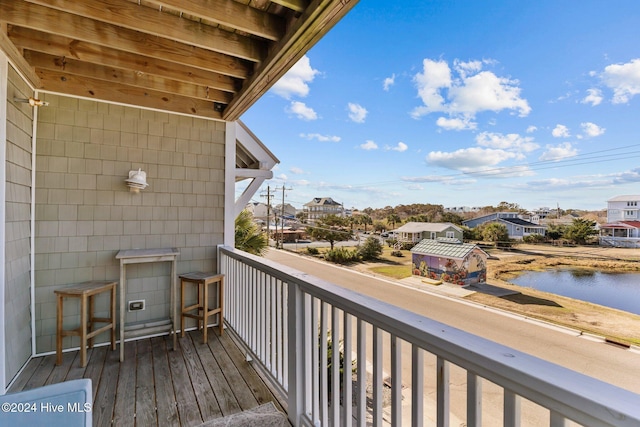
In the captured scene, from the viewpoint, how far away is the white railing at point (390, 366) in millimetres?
573

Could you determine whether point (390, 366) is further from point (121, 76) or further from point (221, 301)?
point (121, 76)

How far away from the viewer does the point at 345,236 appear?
84.9 ft

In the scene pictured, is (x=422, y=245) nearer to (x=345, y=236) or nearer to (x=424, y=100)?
(x=345, y=236)

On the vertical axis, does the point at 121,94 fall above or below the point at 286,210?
above

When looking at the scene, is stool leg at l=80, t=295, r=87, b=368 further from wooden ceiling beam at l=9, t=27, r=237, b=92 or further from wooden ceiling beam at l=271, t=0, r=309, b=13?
wooden ceiling beam at l=271, t=0, r=309, b=13

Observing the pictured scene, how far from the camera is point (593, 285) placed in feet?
37.1

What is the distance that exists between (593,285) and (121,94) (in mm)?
15696

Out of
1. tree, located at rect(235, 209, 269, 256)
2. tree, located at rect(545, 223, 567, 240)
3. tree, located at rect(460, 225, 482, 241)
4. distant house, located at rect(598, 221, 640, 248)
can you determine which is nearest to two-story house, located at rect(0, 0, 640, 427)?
tree, located at rect(235, 209, 269, 256)

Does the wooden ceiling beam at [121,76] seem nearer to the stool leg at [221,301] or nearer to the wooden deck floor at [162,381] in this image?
the stool leg at [221,301]

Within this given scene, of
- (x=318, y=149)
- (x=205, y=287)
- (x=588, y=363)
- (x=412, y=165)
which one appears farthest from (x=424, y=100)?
(x=205, y=287)

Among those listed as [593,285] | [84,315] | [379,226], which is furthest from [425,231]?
[84,315]

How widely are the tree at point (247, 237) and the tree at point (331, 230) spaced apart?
1988 cm

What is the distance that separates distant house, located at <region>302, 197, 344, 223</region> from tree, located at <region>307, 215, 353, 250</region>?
3759 millimetres

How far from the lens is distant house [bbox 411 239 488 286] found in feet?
49.2
